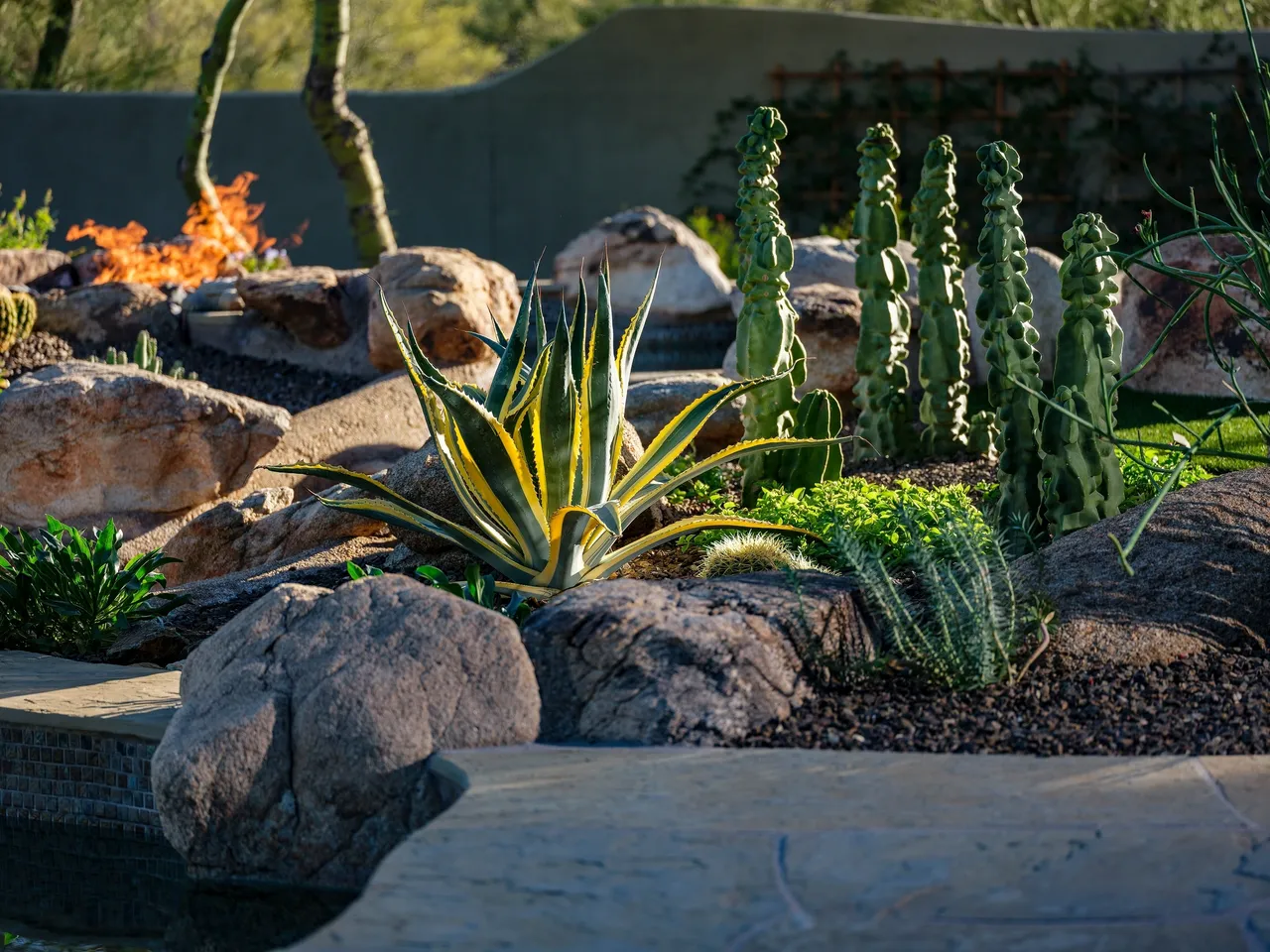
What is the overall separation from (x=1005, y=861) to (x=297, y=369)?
7.54 m

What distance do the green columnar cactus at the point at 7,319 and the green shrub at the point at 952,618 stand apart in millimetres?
6845

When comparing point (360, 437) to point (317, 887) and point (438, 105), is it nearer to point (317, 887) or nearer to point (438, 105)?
point (317, 887)

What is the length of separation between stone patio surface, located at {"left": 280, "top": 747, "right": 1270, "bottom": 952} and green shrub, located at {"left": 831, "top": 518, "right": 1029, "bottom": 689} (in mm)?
489

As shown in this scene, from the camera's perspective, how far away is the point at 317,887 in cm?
357

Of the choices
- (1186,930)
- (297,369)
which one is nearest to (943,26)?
(297,369)

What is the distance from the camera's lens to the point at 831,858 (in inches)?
114

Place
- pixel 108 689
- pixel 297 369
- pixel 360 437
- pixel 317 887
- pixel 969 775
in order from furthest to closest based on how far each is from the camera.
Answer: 1. pixel 297 369
2. pixel 360 437
3. pixel 108 689
4. pixel 317 887
5. pixel 969 775

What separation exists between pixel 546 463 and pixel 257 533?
233cm

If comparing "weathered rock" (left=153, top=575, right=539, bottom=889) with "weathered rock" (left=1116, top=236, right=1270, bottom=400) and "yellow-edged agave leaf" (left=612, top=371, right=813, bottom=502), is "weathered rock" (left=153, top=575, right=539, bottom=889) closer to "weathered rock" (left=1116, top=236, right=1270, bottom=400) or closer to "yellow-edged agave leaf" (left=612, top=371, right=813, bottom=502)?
"yellow-edged agave leaf" (left=612, top=371, right=813, bottom=502)

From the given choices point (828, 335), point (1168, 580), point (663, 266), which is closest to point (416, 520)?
point (1168, 580)

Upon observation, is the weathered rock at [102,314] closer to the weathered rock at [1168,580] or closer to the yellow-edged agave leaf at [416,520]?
the yellow-edged agave leaf at [416,520]

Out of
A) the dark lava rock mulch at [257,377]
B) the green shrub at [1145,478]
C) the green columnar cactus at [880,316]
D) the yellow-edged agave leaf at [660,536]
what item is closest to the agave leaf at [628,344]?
the yellow-edged agave leaf at [660,536]

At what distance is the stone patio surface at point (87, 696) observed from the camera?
4.10 m

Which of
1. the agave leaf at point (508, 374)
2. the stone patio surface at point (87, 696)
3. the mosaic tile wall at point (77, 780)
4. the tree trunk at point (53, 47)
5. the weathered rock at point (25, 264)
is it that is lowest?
the mosaic tile wall at point (77, 780)
